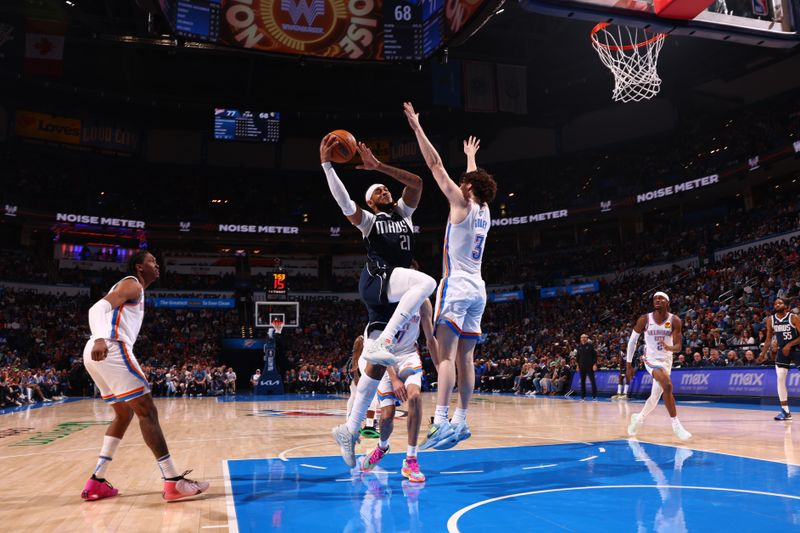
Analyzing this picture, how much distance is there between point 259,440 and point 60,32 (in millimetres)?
24514

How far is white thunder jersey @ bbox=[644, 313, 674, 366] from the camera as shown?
7931mm

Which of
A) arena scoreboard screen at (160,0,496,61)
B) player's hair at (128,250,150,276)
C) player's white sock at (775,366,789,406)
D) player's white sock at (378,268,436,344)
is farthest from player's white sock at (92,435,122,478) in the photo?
arena scoreboard screen at (160,0,496,61)

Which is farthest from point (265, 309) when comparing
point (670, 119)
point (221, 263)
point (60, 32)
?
point (670, 119)

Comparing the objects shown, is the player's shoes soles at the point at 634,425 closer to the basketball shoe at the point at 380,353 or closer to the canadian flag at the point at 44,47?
the basketball shoe at the point at 380,353

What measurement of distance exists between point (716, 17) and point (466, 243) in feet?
15.7

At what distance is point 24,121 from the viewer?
112 feet

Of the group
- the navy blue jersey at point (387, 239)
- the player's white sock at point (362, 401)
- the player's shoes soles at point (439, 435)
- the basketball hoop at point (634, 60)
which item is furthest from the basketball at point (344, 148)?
the basketball hoop at point (634, 60)

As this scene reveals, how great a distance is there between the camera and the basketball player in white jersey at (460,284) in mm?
5172

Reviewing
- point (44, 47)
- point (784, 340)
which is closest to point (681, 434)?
point (784, 340)

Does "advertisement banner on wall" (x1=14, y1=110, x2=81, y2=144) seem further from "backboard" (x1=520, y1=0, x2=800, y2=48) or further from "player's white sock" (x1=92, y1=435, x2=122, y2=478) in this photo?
"player's white sock" (x1=92, y1=435, x2=122, y2=478)

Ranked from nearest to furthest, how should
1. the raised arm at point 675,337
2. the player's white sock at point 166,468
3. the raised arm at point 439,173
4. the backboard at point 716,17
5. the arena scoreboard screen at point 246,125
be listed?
the player's white sock at point 166,468, the raised arm at point 439,173, the backboard at point 716,17, the raised arm at point 675,337, the arena scoreboard screen at point 246,125

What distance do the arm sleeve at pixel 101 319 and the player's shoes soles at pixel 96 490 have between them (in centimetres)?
106

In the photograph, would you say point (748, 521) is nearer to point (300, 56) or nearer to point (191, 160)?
point (300, 56)

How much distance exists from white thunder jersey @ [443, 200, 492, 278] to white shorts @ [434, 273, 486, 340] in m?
0.08
